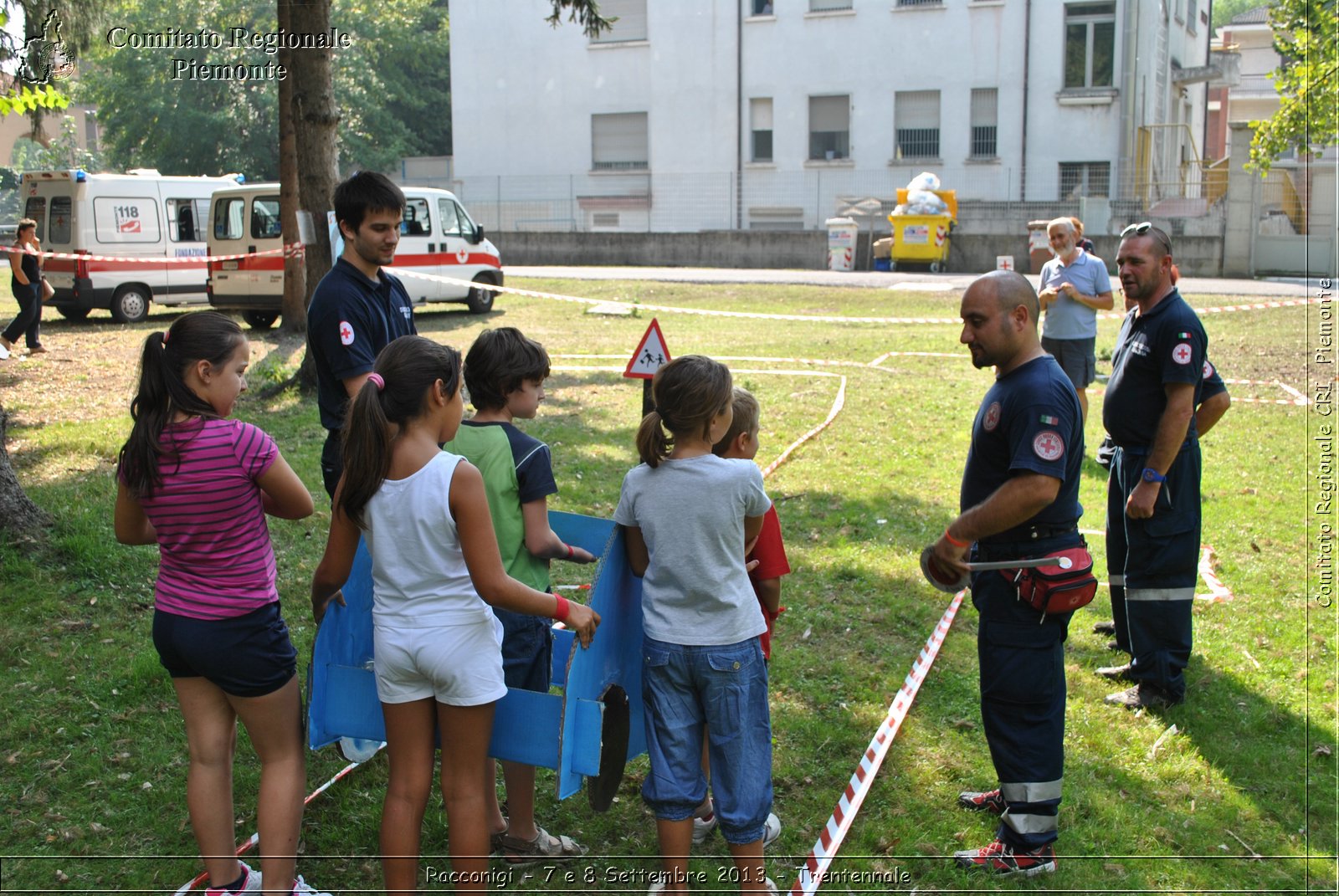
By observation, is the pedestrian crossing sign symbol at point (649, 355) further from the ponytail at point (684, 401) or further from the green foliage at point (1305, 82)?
the green foliage at point (1305, 82)

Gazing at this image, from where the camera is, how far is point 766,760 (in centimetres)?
322

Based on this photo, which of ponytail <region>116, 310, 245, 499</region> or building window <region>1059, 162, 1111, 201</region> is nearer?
ponytail <region>116, 310, 245, 499</region>

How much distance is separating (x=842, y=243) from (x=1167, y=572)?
80.5 ft

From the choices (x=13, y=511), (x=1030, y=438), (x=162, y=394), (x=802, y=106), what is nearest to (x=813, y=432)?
(x=13, y=511)

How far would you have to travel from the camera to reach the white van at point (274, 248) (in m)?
17.4

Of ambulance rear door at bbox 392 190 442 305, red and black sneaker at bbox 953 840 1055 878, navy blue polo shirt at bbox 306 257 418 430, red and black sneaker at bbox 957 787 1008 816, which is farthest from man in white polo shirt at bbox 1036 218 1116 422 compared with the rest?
ambulance rear door at bbox 392 190 442 305

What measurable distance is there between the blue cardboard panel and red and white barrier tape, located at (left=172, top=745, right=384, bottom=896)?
46cm

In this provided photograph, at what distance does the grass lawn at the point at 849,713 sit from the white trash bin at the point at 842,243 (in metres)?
19.5

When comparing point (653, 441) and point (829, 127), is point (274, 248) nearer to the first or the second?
point (653, 441)

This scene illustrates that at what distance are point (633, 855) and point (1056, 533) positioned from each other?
1.71m

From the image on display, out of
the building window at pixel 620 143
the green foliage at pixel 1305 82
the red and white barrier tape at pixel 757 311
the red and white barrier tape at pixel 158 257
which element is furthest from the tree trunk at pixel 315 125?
the building window at pixel 620 143

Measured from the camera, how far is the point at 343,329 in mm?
3932

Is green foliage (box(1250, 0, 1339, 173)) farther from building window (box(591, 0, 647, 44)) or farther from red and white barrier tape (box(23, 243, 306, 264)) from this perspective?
building window (box(591, 0, 647, 44))

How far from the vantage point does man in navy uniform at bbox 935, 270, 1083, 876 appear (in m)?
3.38
